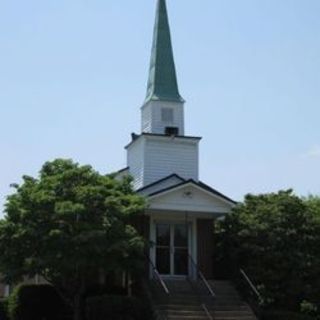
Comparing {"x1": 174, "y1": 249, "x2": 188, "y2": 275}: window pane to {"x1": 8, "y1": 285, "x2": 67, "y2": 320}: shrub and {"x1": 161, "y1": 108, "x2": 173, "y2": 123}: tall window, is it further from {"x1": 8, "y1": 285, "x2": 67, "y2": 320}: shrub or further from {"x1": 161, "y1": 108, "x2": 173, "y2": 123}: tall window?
{"x1": 161, "y1": 108, "x2": 173, "y2": 123}: tall window

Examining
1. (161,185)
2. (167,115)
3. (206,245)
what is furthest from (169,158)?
(206,245)

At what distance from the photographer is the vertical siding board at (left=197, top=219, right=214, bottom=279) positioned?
28281 millimetres

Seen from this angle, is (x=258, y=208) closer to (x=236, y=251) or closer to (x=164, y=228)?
(x=236, y=251)

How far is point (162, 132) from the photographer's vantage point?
3241 centimetres

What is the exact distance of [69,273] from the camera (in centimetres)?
2306

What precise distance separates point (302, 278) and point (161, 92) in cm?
1198

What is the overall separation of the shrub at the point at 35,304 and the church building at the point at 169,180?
3.87 m

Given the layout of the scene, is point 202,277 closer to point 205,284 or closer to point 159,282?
point 205,284

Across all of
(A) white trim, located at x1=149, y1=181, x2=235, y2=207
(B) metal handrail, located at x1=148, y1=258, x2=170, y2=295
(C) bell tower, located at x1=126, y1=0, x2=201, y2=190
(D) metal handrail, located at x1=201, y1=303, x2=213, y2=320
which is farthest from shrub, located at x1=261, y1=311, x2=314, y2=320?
(C) bell tower, located at x1=126, y1=0, x2=201, y2=190

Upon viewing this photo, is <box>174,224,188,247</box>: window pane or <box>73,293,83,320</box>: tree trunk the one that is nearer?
<box>73,293,83,320</box>: tree trunk

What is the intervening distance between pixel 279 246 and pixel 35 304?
8.69 meters

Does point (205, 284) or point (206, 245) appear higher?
point (206, 245)

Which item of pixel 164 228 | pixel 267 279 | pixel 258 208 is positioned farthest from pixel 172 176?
pixel 267 279

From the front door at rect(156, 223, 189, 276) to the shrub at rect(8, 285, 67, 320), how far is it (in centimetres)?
418
